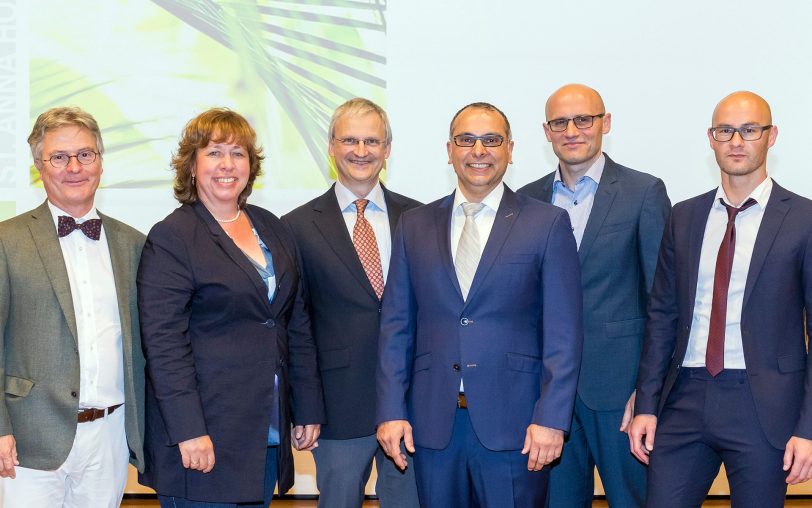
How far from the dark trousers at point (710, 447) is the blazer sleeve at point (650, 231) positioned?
439 mm

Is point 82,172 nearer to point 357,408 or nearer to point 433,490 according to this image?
point 357,408

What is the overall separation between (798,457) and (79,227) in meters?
2.29

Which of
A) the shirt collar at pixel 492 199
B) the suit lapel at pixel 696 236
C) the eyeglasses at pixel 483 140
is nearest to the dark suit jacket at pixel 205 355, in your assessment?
the shirt collar at pixel 492 199

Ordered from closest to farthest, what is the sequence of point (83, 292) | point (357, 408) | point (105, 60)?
point (83, 292)
point (357, 408)
point (105, 60)

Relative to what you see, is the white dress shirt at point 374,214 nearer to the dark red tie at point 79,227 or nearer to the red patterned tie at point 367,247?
the red patterned tie at point 367,247

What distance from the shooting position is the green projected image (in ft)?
15.7

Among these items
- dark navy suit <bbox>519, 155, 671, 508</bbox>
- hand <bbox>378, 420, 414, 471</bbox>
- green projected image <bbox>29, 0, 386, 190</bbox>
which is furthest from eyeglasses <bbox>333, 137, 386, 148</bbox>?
green projected image <bbox>29, 0, 386, 190</bbox>

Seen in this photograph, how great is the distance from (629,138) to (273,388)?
2999mm

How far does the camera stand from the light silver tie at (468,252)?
8.94 feet

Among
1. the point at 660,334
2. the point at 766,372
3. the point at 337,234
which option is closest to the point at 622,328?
the point at 660,334

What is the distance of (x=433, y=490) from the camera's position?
270cm

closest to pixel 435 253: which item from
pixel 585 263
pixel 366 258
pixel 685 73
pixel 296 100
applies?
pixel 366 258

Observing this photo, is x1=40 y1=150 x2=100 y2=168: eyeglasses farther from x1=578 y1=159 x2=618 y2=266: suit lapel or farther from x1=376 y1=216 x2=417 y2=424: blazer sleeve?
x1=578 y1=159 x2=618 y2=266: suit lapel

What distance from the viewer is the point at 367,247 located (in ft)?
10.4
